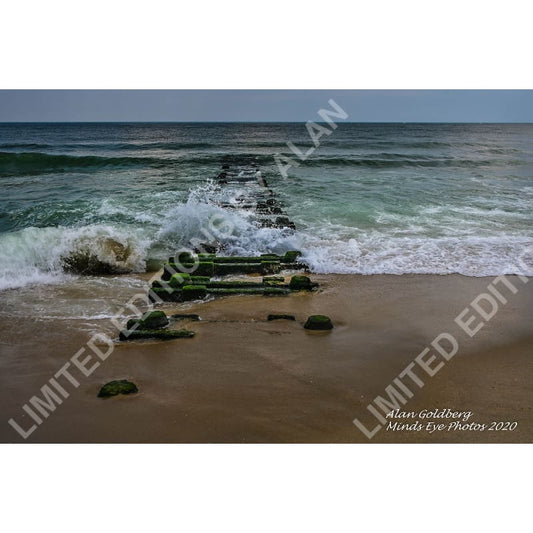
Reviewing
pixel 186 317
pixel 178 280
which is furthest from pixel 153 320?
pixel 178 280

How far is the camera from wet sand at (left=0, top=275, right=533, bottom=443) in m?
3.60

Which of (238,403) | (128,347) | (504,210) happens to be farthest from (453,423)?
(504,210)

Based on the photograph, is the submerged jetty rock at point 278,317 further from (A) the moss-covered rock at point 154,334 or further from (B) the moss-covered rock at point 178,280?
(B) the moss-covered rock at point 178,280

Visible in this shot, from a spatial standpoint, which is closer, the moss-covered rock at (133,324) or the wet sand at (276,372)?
the wet sand at (276,372)

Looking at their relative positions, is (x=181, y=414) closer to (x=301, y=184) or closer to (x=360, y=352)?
(x=360, y=352)

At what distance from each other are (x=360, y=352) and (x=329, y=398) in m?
0.97

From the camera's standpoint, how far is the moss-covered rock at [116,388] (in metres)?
4.00

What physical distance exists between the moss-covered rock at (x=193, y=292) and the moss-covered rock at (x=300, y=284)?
1.33 metres

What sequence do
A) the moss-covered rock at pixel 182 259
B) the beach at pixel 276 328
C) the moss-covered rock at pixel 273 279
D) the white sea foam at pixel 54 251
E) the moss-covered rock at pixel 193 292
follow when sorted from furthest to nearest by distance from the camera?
the white sea foam at pixel 54 251 → the moss-covered rock at pixel 182 259 → the moss-covered rock at pixel 273 279 → the moss-covered rock at pixel 193 292 → the beach at pixel 276 328

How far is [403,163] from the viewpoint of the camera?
963 inches

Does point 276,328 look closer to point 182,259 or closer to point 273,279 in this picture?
point 273,279

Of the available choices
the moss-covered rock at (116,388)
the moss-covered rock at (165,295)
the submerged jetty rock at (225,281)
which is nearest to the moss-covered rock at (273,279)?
the submerged jetty rock at (225,281)

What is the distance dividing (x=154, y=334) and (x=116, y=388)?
1122 millimetres

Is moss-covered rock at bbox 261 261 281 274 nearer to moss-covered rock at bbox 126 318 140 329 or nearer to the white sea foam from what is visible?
the white sea foam
